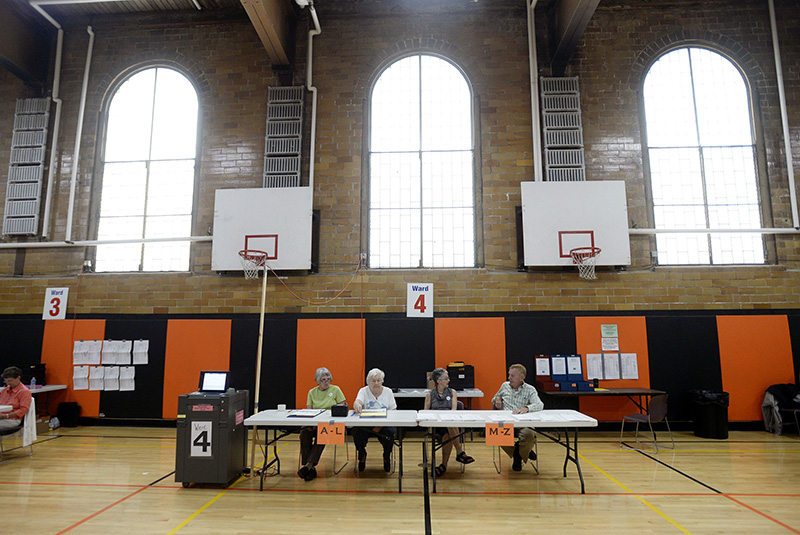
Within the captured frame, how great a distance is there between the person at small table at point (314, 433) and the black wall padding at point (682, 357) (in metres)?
5.00

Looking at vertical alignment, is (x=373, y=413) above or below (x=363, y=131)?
below

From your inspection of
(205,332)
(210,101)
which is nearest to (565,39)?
(210,101)

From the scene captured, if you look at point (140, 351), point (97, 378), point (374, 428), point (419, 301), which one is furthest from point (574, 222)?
point (97, 378)

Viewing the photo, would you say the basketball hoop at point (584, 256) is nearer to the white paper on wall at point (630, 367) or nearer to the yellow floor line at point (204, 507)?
the white paper on wall at point (630, 367)

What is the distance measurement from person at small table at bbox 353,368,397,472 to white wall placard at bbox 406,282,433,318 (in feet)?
8.20

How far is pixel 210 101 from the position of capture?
28.7 ft

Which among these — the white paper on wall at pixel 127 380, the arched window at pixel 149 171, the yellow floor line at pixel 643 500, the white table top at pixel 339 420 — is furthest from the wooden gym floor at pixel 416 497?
the arched window at pixel 149 171

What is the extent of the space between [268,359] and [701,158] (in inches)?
308

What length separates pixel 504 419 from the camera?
4.53 m

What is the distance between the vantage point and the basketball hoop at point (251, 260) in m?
7.78

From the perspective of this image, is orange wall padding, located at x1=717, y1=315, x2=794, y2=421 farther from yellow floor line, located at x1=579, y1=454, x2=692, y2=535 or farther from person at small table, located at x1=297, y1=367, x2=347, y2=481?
person at small table, located at x1=297, y1=367, x2=347, y2=481

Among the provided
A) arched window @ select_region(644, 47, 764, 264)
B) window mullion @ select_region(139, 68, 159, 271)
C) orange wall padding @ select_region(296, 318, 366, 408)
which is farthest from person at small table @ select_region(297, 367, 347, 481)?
arched window @ select_region(644, 47, 764, 264)

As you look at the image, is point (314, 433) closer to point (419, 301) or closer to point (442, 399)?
point (442, 399)

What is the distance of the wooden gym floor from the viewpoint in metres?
3.67
